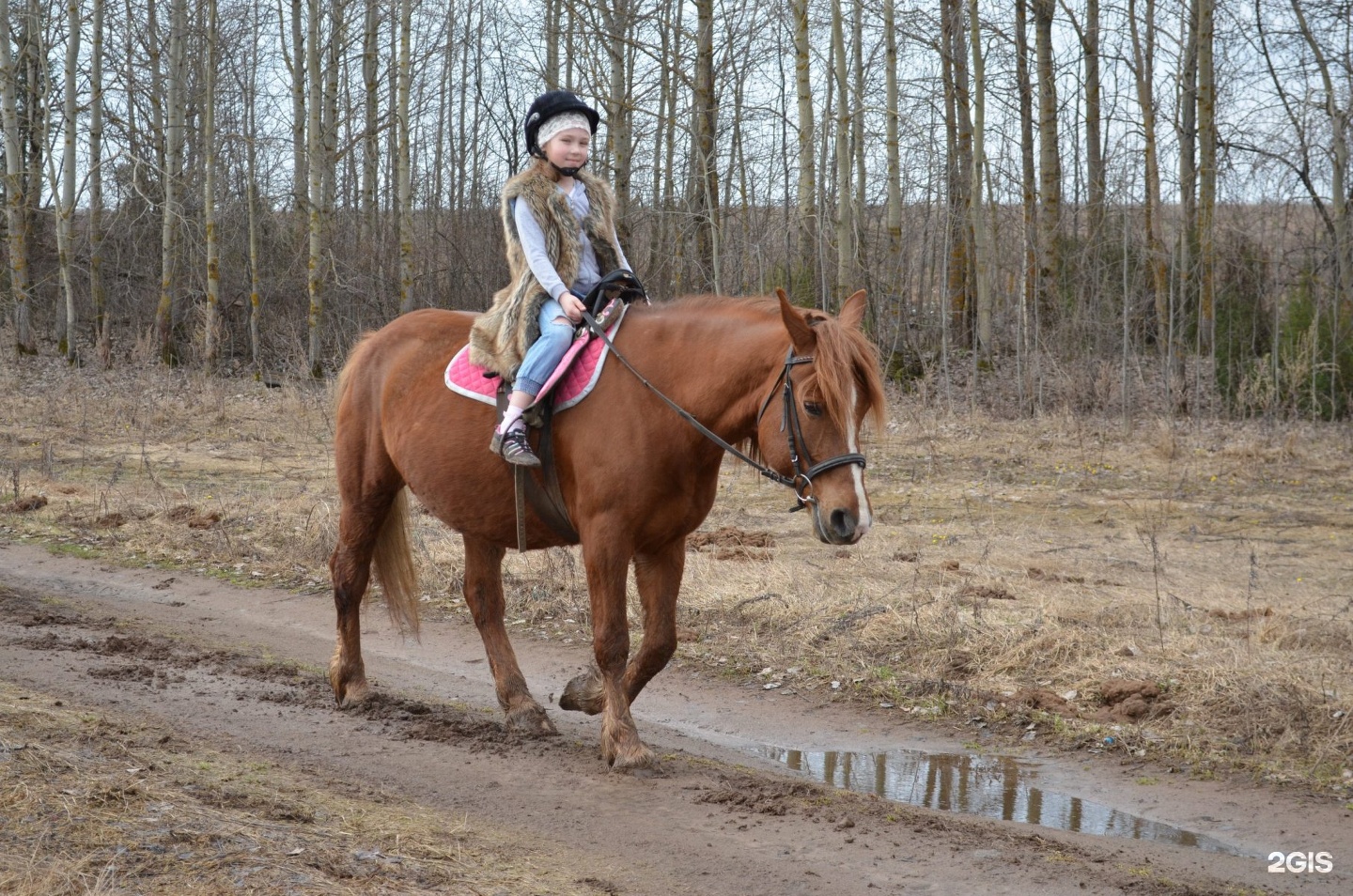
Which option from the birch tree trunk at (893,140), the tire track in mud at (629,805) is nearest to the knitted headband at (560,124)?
the tire track in mud at (629,805)

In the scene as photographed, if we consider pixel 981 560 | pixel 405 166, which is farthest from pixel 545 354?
pixel 405 166

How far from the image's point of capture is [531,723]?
5.74m

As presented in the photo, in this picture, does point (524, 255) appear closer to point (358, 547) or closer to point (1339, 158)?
point (358, 547)

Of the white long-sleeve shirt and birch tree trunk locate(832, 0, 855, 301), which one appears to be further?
birch tree trunk locate(832, 0, 855, 301)

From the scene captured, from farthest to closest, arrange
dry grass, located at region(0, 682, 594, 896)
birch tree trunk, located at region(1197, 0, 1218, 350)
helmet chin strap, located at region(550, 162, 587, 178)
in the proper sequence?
birch tree trunk, located at region(1197, 0, 1218, 350)
helmet chin strap, located at region(550, 162, 587, 178)
dry grass, located at region(0, 682, 594, 896)

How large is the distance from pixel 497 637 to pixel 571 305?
1813 mm

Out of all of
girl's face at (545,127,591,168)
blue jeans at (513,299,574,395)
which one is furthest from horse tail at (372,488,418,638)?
girl's face at (545,127,591,168)

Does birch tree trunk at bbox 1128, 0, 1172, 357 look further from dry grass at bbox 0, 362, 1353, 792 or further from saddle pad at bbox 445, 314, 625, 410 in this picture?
saddle pad at bbox 445, 314, 625, 410

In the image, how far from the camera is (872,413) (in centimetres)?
473

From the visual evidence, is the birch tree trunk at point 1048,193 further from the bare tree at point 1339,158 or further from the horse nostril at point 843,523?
the horse nostril at point 843,523

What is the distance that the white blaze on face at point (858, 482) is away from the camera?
434 cm

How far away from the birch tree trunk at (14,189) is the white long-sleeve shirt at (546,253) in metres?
21.1

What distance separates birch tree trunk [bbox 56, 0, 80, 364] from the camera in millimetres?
21891

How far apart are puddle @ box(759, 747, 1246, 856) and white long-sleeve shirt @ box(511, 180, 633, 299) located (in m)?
2.44
